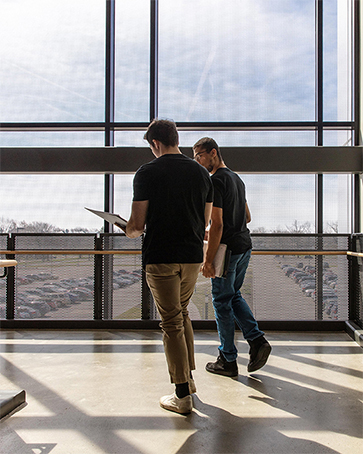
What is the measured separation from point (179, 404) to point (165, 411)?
0.09 metres

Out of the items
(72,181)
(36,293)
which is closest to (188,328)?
(36,293)

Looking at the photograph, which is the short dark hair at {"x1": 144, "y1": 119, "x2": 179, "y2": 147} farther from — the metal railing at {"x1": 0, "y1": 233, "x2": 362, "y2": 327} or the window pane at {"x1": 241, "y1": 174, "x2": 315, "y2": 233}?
the window pane at {"x1": 241, "y1": 174, "x2": 315, "y2": 233}

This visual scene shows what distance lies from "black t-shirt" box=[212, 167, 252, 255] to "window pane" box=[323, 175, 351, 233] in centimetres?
178

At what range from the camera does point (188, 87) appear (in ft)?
12.5

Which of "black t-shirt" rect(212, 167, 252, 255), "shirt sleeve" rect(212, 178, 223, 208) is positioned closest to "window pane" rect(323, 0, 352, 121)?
"black t-shirt" rect(212, 167, 252, 255)

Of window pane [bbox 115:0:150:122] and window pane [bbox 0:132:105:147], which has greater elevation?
window pane [bbox 115:0:150:122]

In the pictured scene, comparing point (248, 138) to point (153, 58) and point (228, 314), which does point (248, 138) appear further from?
point (228, 314)

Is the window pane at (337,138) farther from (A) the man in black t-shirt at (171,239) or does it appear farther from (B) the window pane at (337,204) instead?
(A) the man in black t-shirt at (171,239)

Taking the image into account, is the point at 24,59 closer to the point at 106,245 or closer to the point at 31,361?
the point at 106,245

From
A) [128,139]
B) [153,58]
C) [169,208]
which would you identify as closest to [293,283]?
[169,208]

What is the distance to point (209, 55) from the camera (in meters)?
3.84

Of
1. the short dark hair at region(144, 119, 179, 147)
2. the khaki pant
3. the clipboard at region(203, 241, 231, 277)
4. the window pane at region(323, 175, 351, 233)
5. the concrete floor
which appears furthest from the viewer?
the window pane at region(323, 175, 351, 233)

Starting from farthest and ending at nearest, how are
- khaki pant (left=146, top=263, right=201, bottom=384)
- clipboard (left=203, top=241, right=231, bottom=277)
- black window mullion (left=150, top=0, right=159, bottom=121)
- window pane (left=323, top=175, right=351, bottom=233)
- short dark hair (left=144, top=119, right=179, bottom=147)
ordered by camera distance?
black window mullion (left=150, top=0, right=159, bottom=121)
window pane (left=323, top=175, right=351, bottom=233)
clipboard (left=203, top=241, right=231, bottom=277)
short dark hair (left=144, top=119, right=179, bottom=147)
khaki pant (left=146, top=263, right=201, bottom=384)

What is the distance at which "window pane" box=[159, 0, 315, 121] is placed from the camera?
3777mm
